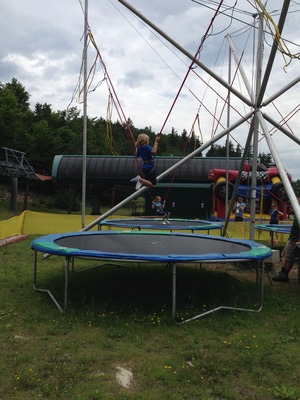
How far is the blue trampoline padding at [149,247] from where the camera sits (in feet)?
10.1

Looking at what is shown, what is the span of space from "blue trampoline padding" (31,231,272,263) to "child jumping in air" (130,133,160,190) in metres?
0.70

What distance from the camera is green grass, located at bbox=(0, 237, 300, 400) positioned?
1.99 m

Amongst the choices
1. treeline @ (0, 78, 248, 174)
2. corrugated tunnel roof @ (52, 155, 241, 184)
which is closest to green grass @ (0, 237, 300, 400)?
corrugated tunnel roof @ (52, 155, 241, 184)

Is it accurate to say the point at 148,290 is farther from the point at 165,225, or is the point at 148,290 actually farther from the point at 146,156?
the point at 165,225

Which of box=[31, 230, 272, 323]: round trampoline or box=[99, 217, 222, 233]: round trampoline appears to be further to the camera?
box=[99, 217, 222, 233]: round trampoline

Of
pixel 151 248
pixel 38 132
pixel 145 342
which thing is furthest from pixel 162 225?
pixel 38 132

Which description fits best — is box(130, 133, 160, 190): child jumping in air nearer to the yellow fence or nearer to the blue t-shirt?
the blue t-shirt

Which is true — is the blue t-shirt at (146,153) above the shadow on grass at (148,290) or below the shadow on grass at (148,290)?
above

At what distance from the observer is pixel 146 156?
451 cm

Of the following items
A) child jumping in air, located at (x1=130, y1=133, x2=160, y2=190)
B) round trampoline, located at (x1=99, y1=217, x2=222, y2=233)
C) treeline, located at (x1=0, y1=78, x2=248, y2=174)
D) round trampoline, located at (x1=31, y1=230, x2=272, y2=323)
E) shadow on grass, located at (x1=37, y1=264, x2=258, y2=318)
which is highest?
treeline, located at (x1=0, y1=78, x2=248, y2=174)

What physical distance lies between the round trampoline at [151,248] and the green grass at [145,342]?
0.24 metres

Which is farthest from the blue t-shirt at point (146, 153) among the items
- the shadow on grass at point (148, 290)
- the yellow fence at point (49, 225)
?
the yellow fence at point (49, 225)

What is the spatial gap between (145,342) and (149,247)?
149cm

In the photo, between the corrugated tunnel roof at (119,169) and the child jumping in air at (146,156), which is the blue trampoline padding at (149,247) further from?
the corrugated tunnel roof at (119,169)
